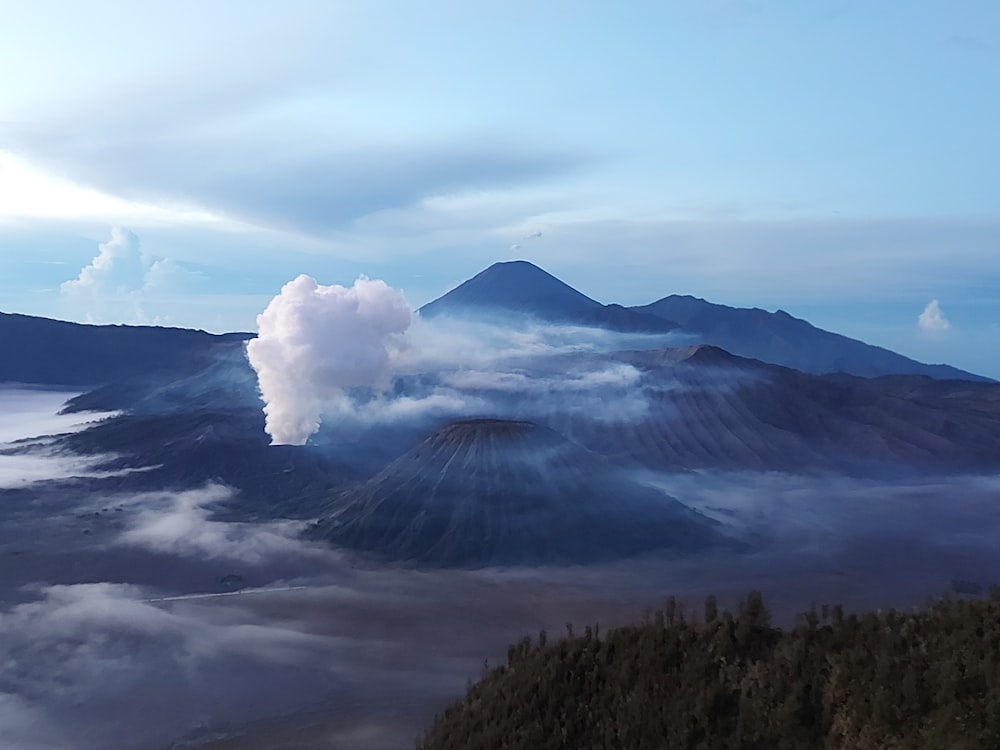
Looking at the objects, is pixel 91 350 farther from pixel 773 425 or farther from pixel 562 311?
pixel 773 425

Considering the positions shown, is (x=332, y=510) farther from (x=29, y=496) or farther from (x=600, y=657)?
(x=600, y=657)

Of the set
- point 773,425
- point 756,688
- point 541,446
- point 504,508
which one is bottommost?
point 504,508

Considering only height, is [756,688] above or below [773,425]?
below

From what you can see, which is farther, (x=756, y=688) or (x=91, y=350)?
(x=91, y=350)

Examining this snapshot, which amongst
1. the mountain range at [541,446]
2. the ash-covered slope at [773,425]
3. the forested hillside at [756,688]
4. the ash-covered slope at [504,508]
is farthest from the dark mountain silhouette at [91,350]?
the forested hillside at [756,688]

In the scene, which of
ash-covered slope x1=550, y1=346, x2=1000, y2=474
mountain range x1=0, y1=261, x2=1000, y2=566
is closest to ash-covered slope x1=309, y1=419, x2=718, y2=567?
mountain range x1=0, y1=261, x2=1000, y2=566

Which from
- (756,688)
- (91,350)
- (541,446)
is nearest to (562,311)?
(91,350)
